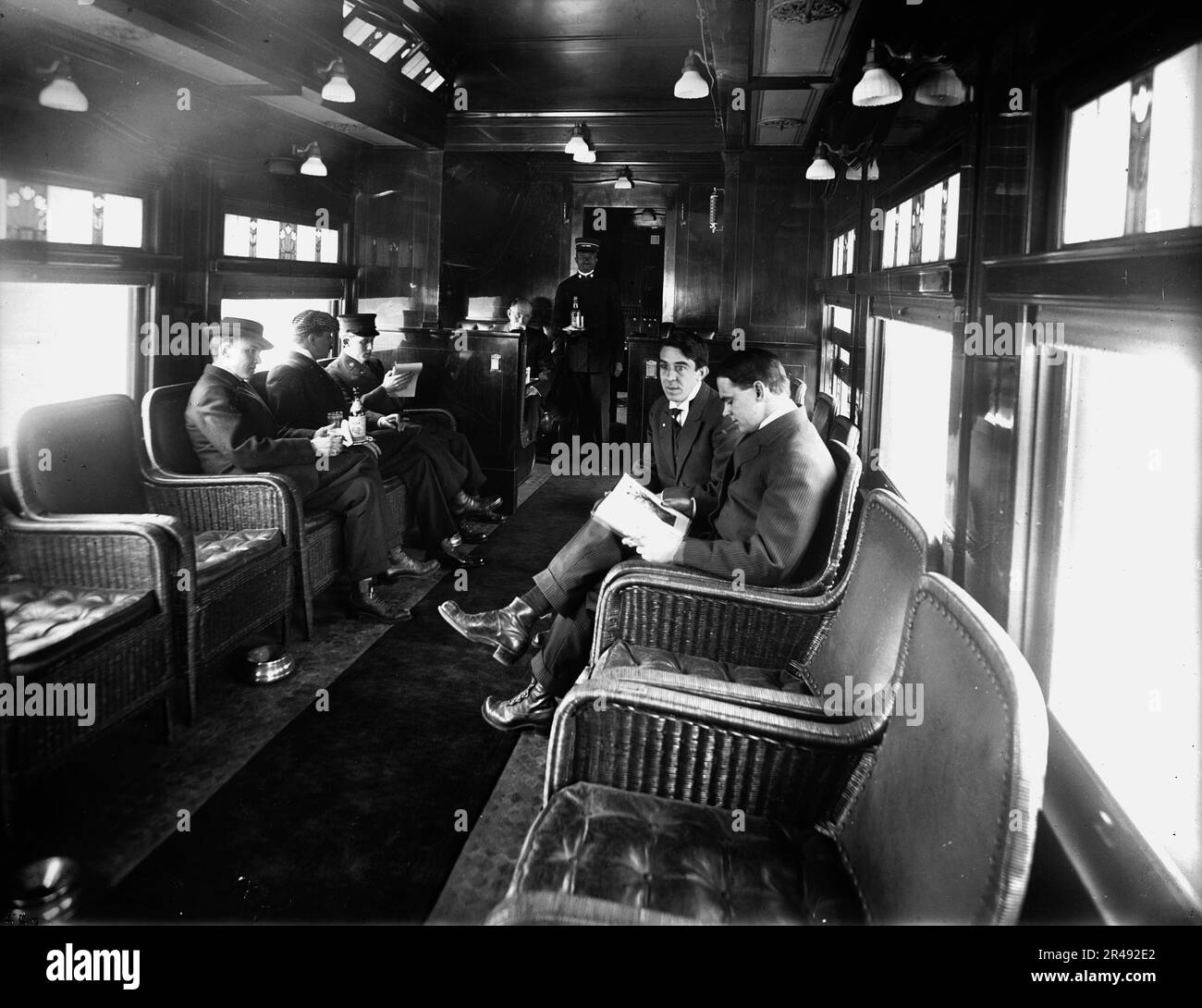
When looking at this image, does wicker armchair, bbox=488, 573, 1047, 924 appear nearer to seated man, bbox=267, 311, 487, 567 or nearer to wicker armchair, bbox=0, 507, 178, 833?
wicker armchair, bbox=0, 507, 178, 833

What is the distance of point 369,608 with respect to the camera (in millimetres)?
4164

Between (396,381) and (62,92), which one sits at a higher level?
(62,92)

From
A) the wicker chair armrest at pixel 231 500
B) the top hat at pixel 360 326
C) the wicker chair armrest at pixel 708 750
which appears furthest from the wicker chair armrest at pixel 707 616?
the top hat at pixel 360 326

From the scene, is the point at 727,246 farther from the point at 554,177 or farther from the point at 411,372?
the point at 554,177

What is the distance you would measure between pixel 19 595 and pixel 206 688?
70 centimetres

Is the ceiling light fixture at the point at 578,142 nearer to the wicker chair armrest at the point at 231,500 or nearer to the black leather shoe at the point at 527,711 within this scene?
the wicker chair armrest at the point at 231,500

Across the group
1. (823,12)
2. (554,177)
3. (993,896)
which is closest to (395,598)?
(823,12)

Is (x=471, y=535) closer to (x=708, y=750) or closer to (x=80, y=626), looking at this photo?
(x=80, y=626)

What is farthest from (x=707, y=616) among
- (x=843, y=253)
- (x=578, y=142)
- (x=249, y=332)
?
(x=578, y=142)

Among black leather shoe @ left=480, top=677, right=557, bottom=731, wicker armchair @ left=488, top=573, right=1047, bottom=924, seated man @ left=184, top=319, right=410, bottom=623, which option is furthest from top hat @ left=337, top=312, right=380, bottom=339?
wicker armchair @ left=488, top=573, right=1047, bottom=924

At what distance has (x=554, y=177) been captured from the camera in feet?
32.8

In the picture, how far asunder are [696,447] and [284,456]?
182cm

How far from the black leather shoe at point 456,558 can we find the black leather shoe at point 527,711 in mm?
1980

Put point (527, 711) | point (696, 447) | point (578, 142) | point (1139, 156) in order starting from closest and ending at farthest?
1. point (1139, 156)
2. point (527, 711)
3. point (696, 447)
4. point (578, 142)
